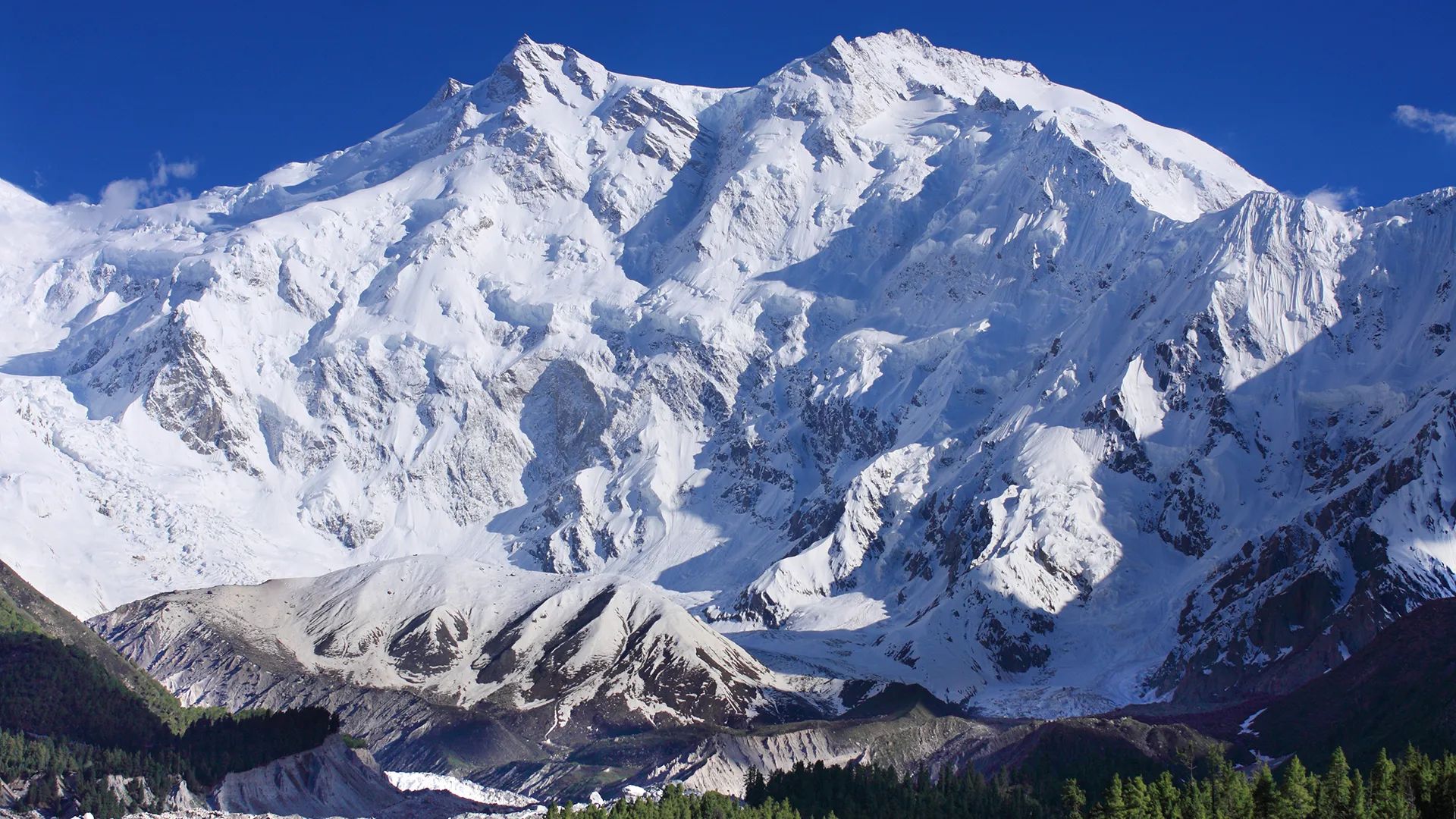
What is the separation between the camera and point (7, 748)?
632ft

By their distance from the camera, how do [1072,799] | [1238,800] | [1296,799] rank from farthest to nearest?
1. [1072,799]
2. [1238,800]
3. [1296,799]

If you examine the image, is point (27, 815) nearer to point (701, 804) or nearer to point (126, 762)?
point (126, 762)

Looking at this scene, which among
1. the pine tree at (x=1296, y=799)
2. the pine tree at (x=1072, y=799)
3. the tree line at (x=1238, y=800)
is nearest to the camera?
the tree line at (x=1238, y=800)

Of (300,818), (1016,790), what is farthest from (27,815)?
(1016,790)

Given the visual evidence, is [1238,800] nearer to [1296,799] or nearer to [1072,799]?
[1296,799]

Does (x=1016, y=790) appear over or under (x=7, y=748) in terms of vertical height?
under

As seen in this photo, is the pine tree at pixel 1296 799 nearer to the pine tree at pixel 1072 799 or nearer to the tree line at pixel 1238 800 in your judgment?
the tree line at pixel 1238 800

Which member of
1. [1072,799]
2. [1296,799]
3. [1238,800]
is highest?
[1072,799]

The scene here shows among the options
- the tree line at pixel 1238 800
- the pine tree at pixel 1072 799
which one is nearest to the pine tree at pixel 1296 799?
the tree line at pixel 1238 800

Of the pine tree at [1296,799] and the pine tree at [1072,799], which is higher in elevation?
the pine tree at [1072,799]

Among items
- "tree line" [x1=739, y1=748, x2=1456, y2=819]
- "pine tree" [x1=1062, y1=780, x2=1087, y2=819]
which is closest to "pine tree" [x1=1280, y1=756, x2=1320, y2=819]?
"tree line" [x1=739, y1=748, x2=1456, y2=819]

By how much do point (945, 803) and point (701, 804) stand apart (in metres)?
26.9

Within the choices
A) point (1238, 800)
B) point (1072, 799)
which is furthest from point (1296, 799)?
point (1072, 799)

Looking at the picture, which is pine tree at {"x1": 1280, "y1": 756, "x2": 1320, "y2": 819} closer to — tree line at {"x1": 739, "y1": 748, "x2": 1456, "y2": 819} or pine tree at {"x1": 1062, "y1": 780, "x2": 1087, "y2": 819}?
tree line at {"x1": 739, "y1": 748, "x2": 1456, "y2": 819}
